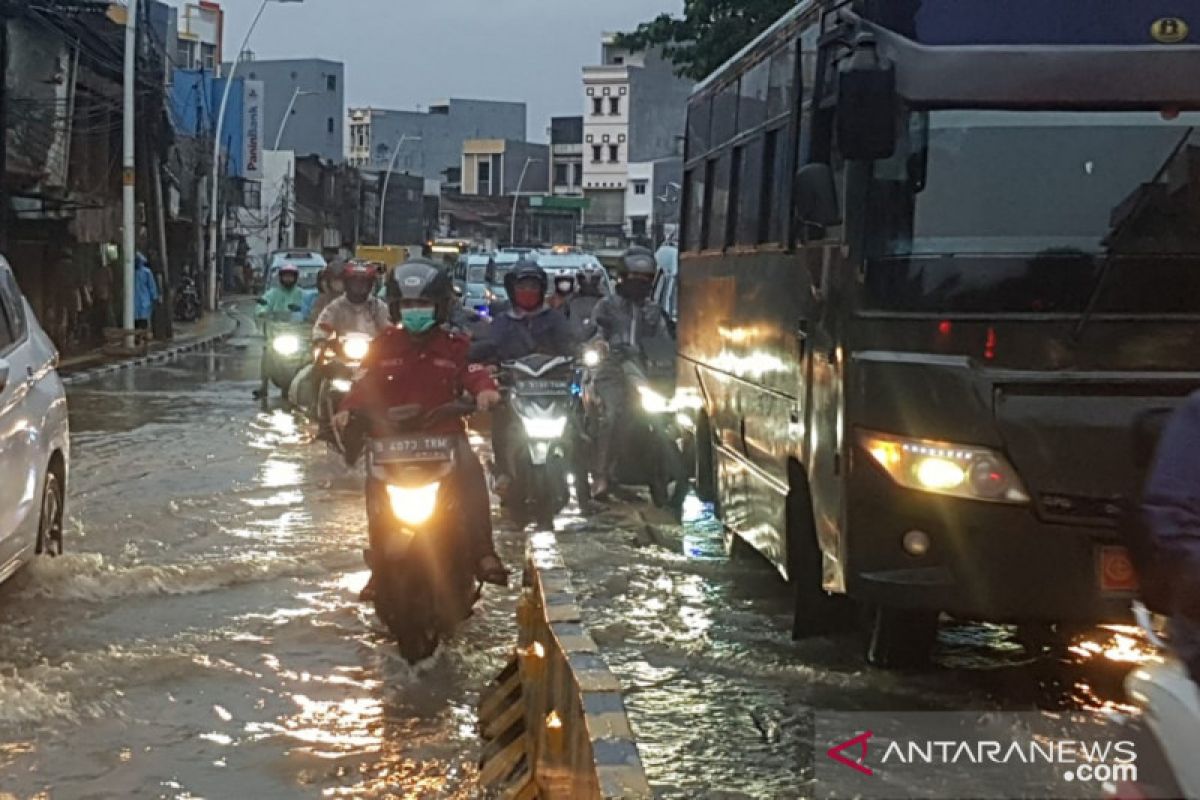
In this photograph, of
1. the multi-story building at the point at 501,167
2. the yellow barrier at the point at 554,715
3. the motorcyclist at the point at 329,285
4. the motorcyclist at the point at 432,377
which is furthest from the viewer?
the multi-story building at the point at 501,167

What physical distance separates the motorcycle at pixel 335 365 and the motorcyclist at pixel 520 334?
2.23 meters

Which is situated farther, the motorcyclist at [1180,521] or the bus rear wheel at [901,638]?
the bus rear wheel at [901,638]

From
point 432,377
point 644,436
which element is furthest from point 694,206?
point 432,377

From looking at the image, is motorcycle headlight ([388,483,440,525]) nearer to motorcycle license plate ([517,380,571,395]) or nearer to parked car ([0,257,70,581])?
parked car ([0,257,70,581])

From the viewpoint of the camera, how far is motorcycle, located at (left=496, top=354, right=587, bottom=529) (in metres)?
10.3

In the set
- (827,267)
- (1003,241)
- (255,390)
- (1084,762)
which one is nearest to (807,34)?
(827,267)

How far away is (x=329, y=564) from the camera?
9695 millimetres

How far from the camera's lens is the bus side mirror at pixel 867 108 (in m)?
5.82

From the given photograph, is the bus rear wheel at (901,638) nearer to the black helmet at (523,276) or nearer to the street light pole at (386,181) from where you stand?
the black helmet at (523,276)

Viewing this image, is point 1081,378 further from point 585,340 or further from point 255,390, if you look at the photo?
point 255,390

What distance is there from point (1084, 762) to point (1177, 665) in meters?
2.72

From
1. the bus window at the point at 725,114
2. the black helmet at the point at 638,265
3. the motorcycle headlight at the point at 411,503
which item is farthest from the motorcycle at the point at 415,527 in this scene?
the black helmet at the point at 638,265

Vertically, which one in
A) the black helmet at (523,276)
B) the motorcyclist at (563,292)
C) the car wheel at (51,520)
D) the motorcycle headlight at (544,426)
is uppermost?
the black helmet at (523,276)

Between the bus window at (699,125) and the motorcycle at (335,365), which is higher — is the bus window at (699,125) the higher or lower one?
the higher one
